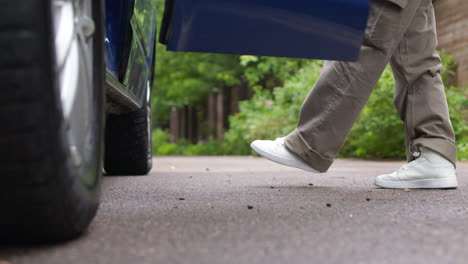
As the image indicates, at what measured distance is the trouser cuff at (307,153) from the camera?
271cm

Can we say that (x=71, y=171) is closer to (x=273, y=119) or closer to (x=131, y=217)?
(x=131, y=217)

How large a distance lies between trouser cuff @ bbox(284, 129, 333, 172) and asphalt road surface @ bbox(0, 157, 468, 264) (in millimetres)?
289

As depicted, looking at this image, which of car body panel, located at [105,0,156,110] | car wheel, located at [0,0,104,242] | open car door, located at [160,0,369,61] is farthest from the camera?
car body panel, located at [105,0,156,110]

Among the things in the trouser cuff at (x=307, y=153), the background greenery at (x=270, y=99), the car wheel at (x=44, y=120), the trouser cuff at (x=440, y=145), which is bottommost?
the background greenery at (x=270, y=99)

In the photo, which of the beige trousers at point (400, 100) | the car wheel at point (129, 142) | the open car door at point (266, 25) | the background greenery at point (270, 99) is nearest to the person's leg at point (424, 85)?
the beige trousers at point (400, 100)

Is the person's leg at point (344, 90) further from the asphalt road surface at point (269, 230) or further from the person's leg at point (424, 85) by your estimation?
the asphalt road surface at point (269, 230)

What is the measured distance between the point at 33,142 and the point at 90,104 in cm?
28

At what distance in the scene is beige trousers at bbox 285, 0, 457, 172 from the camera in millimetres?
2619

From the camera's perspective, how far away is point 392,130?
23.4ft

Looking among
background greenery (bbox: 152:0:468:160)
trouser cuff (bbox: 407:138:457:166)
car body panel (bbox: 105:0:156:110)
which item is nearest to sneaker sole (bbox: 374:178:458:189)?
trouser cuff (bbox: 407:138:457:166)

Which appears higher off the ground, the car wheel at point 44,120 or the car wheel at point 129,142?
the car wheel at point 44,120

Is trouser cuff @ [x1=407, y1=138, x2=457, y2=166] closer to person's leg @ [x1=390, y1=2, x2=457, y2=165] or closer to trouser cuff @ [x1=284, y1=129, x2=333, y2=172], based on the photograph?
person's leg @ [x1=390, y1=2, x2=457, y2=165]

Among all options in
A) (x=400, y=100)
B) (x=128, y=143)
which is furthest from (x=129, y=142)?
(x=400, y=100)

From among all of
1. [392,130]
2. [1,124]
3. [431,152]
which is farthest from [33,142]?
[392,130]
